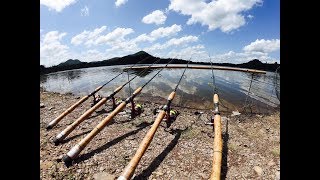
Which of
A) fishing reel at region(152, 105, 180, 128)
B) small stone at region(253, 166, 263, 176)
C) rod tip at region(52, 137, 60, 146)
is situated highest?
fishing reel at region(152, 105, 180, 128)

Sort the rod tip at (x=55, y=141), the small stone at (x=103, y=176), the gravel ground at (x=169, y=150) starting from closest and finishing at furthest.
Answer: the small stone at (x=103, y=176), the gravel ground at (x=169, y=150), the rod tip at (x=55, y=141)

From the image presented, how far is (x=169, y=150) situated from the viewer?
10445mm

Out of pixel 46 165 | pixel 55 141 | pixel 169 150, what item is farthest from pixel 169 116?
pixel 46 165

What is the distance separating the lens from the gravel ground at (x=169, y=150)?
871 centimetres

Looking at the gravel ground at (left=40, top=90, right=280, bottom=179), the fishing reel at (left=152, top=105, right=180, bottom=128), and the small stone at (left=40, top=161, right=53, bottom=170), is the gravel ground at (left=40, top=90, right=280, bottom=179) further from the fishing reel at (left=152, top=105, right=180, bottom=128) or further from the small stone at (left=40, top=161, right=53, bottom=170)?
the fishing reel at (left=152, top=105, right=180, bottom=128)

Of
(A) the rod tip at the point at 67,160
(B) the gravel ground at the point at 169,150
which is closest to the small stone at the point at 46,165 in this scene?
(B) the gravel ground at the point at 169,150

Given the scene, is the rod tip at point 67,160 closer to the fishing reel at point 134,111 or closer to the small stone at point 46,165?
the small stone at point 46,165

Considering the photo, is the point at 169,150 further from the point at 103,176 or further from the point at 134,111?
the point at 134,111

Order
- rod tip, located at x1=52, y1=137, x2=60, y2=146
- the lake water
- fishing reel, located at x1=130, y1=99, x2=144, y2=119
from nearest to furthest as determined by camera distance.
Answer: rod tip, located at x1=52, y1=137, x2=60, y2=146 < fishing reel, located at x1=130, y1=99, x2=144, y2=119 < the lake water

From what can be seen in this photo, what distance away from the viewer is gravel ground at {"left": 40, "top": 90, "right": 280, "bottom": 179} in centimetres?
871

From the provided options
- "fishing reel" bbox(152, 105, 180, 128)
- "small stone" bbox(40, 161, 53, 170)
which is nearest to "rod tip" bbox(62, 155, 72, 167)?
"small stone" bbox(40, 161, 53, 170)
